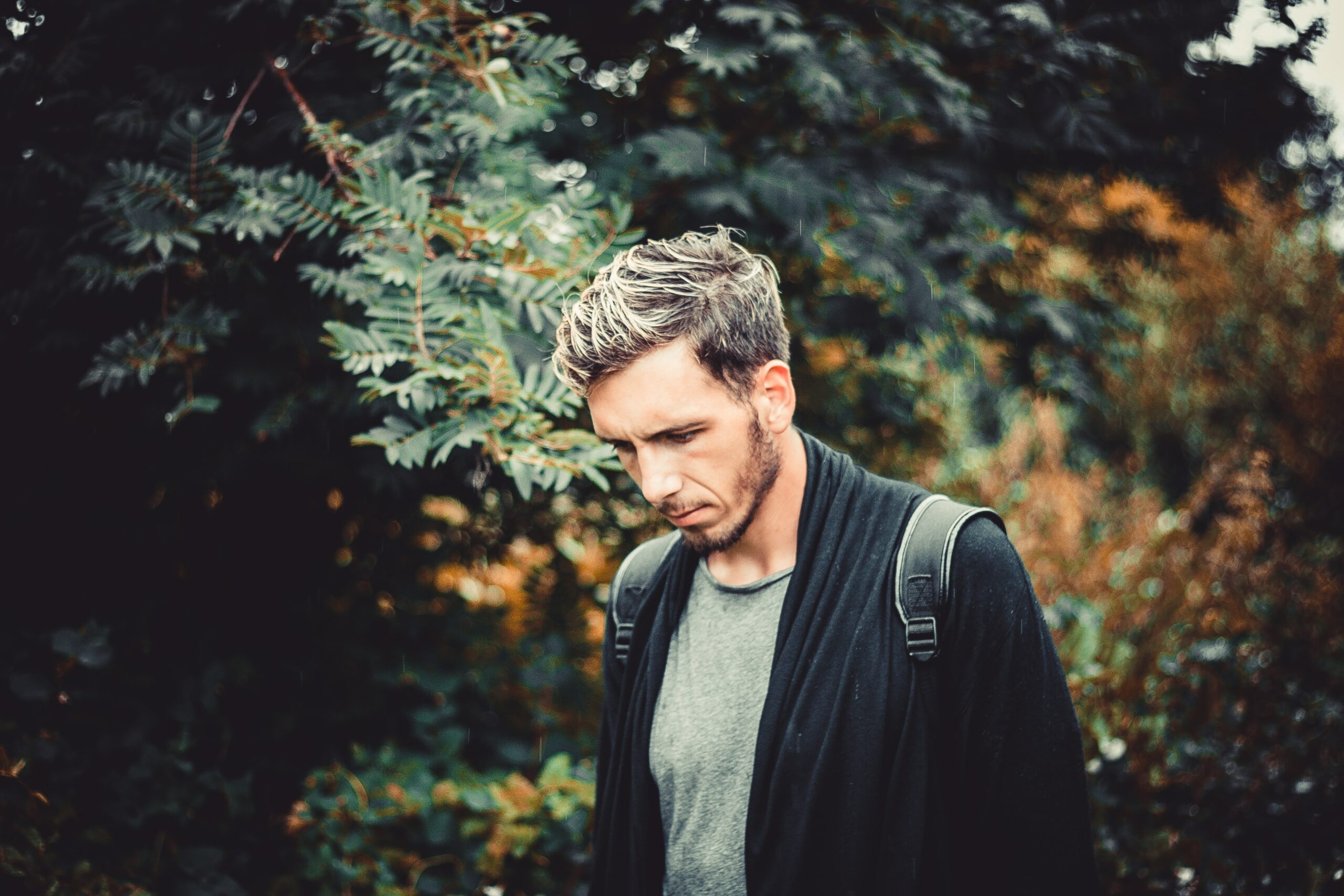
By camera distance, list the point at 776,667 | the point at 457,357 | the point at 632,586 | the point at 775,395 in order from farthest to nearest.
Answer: the point at 632,586
the point at 457,357
the point at 775,395
the point at 776,667

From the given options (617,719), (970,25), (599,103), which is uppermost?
(970,25)

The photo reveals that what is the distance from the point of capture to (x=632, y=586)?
75.1 inches

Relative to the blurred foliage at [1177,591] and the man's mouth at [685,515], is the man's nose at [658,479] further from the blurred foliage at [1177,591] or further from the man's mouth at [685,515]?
the blurred foliage at [1177,591]

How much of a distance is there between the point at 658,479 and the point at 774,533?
315mm

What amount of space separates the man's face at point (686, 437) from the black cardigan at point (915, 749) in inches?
8.4

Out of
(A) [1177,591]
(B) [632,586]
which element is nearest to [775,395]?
(B) [632,586]

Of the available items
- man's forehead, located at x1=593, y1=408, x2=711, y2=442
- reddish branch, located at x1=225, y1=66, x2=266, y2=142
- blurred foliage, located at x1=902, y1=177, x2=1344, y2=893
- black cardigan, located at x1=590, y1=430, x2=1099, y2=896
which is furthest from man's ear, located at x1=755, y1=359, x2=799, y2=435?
blurred foliage, located at x1=902, y1=177, x2=1344, y2=893

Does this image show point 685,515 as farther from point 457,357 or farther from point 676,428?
point 457,357

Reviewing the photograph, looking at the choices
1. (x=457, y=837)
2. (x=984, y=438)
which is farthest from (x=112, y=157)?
(x=984, y=438)

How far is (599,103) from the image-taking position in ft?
8.07

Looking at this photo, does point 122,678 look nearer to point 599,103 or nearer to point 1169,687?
point 599,103

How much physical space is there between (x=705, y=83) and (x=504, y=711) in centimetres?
248

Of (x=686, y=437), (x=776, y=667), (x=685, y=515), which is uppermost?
(x=686, y=437)

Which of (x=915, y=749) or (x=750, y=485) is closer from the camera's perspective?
(x=915, y=749)
